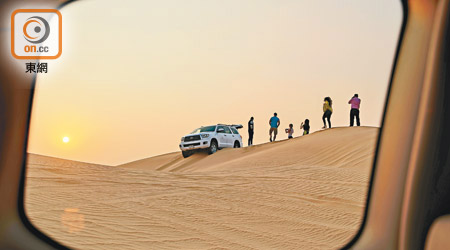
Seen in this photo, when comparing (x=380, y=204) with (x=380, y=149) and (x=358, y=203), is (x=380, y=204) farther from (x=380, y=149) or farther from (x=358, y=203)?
(x=358, y=203)

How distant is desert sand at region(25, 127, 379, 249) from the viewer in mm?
4371

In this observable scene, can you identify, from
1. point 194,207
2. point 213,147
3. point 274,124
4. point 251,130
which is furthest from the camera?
point 251,130

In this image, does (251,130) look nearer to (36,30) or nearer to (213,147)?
(213,147)

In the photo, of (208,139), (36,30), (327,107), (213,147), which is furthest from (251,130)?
(36,30)

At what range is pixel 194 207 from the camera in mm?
6934

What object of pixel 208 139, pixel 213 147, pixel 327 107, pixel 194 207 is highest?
pixel 327 107

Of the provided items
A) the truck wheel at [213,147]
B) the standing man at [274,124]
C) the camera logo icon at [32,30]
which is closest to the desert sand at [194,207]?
the camera logo icon at [32,30]

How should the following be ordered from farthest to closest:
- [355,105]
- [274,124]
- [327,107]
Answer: [274,124]
[327,107]
[355,105]

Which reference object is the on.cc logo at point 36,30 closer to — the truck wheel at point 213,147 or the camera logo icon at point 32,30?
the camera logo icon at point 32,30

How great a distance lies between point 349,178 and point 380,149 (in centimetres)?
914

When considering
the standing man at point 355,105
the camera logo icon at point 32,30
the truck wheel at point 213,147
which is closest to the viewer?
the camera logo icon at point 32,30

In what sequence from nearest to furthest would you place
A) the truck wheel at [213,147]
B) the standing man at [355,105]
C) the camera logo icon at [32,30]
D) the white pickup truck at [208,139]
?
the camera logo icon at [32,30]
the standing man at [355,105]
the white pickup truck at [208,139]
the truck wheel at [213,147]

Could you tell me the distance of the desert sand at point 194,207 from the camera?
14.3 feet

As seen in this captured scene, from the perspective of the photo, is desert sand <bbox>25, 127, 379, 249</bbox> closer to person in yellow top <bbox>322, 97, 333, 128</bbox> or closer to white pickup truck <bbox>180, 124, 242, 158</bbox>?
person in yellow top <bbox>322, 97, 333, 128</bbox>
